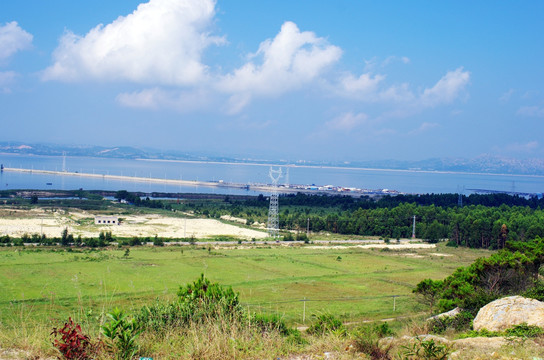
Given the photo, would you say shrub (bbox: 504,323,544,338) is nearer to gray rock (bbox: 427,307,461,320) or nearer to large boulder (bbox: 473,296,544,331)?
large boulder (bbox: 473,296,544,331)

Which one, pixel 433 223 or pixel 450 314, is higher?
pixel 433 223

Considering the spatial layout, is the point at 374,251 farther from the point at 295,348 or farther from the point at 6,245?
the point at 295,348

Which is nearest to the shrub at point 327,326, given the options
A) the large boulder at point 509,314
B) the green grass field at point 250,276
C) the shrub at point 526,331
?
the shrub at point 526,331

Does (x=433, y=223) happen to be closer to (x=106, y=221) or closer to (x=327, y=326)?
(x=106, y=221)

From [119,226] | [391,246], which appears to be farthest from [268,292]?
[119,226]

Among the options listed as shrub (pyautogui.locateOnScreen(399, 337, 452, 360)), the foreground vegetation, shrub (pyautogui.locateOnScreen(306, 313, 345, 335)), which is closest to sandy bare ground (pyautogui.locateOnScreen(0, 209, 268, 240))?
the foreground vegetation
